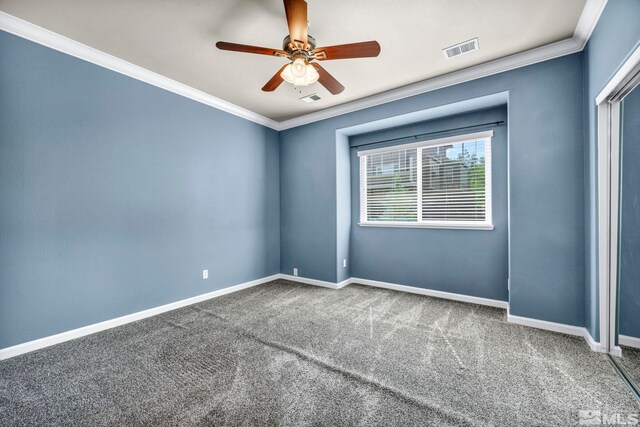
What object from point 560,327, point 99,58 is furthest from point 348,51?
point 560,327

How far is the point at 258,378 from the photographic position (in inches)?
76.0

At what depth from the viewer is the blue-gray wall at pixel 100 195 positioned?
2.28m

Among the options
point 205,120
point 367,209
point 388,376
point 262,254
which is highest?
point 205,120

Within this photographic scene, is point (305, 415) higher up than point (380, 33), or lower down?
lower down

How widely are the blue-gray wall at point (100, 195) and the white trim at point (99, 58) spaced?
6 centimetres

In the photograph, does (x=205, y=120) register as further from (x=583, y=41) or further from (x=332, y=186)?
(x=583, y=41)

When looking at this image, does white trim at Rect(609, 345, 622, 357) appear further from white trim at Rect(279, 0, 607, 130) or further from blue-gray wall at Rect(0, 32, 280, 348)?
blue-gray wall at Rect(0, 32, 280, 348)

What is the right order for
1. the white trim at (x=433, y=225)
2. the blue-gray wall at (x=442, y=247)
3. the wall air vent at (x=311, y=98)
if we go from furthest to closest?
the wall air vent at (x=311, y=98) < the white trim at (x=433, y=225) < the blue-gray wall at (x=442, y=247)

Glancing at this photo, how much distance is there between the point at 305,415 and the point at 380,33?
302cm

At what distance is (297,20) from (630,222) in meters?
2.84

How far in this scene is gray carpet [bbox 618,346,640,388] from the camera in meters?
1.85

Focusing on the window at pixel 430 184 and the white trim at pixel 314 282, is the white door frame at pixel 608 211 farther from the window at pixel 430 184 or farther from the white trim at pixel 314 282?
the white trim at pixel 314 282

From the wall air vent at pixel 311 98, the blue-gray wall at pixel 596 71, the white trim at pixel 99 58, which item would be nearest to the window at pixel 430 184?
the blue-gray wall at pixel 596 71

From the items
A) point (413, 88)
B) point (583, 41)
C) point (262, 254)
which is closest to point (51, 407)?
point (262, 254)
